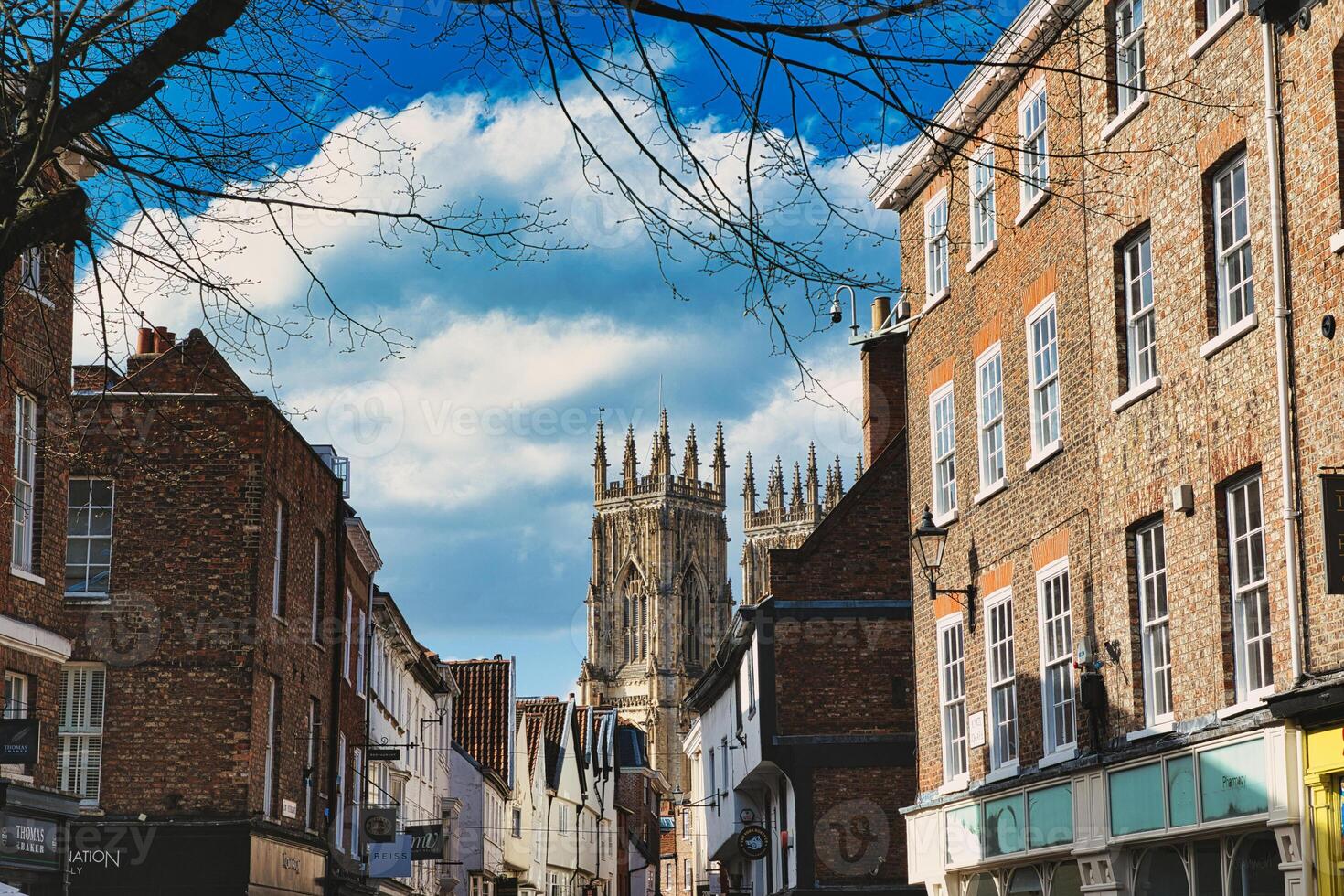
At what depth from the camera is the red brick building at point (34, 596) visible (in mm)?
21094

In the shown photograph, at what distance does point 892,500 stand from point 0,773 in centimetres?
1617

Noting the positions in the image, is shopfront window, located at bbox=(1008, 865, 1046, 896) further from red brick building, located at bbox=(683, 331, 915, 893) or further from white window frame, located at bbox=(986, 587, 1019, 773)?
red brick building, located at bbox=(683, 331, 915, 893)

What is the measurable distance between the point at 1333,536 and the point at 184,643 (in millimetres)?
A: 19976

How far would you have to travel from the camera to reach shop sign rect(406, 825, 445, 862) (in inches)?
1502

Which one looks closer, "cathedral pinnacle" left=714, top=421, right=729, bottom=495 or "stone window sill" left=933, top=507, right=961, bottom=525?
"stone window sill" left=933, top=507, right=961, bottom=525

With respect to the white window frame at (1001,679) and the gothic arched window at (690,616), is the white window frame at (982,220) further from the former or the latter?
the gothic arched window at (690,616)

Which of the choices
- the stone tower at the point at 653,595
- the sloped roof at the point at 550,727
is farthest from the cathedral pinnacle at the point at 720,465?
the sloped roof at the point at 550,727

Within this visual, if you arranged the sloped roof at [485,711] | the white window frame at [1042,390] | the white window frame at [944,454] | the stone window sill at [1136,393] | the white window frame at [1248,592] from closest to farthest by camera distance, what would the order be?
the white window frame at [1248,592] < the stone window sill at [1136,393] < the white window frame at [1042,390] < the white window frame at [944,454] < the sloped roof at [485,711]

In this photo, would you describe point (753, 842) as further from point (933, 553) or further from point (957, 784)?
point (933, 553)

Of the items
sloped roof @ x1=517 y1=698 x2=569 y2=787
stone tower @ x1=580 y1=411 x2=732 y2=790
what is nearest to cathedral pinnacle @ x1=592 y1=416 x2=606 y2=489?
stone tower @ x1=580 y1=411 x2=732 y2=790

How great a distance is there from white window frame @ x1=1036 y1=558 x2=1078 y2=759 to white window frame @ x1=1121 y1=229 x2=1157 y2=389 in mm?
2409

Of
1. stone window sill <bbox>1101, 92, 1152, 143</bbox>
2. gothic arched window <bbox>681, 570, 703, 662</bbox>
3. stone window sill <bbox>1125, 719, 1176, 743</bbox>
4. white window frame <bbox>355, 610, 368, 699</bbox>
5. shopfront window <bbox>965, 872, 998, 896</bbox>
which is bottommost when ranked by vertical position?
shopfront window <bbox>965, 872, 998, 896</bbox>

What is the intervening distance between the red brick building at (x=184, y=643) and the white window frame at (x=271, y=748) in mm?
44

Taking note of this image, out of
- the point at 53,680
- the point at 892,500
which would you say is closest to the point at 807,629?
the point at 892,500
